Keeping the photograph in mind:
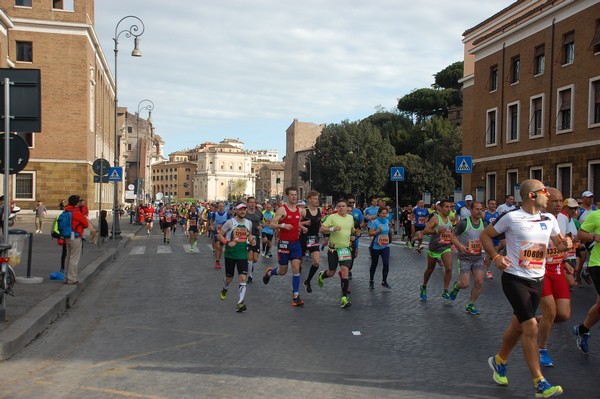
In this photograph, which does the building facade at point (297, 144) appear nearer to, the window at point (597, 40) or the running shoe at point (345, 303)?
the window at point (597, 40)

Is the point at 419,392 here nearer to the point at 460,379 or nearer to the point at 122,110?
the point at 460,379

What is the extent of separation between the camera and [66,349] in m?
7.82

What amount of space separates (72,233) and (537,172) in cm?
2520

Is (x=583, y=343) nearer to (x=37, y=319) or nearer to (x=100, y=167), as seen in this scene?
(x=37, y=319)

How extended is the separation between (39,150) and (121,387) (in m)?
43.5

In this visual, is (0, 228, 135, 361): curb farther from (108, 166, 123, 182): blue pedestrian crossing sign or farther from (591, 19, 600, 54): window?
(591, 19, 600, 54): window

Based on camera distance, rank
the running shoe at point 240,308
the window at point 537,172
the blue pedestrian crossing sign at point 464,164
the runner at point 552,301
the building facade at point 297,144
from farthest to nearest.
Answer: the building facade at point 297,144, the window at point 537,172, the blue pedestrian crossing sign at point 464,164, the running shoe at point 240,308, the runner at point 552,301

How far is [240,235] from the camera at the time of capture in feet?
36.1

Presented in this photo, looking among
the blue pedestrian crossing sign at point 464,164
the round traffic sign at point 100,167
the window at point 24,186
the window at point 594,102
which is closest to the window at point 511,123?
the window at point 594,102

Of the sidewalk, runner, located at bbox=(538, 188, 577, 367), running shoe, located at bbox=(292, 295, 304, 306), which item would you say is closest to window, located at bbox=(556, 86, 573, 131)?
the sidewalk

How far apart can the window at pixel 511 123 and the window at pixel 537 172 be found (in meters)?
2.58

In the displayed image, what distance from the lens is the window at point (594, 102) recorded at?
1119 inches

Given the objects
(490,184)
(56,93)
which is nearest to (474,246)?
(490,184)

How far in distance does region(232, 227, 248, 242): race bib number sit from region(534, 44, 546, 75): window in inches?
1001
